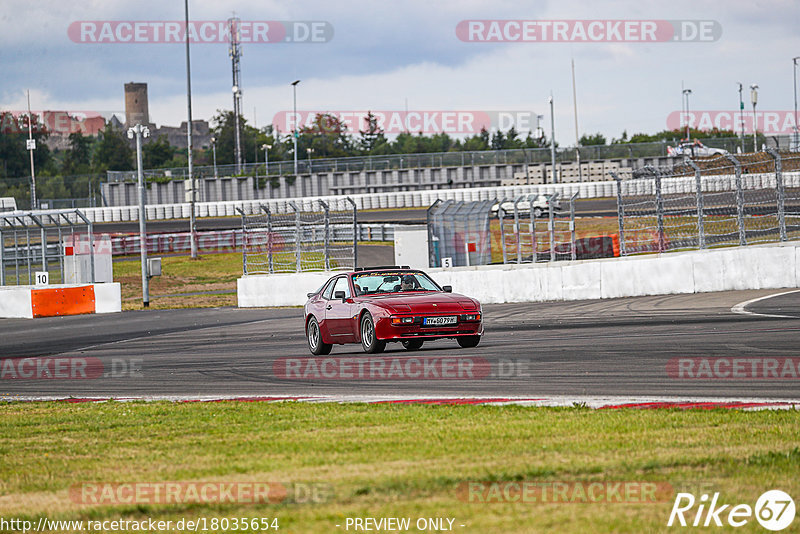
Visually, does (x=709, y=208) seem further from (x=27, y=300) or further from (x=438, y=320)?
(x=27, y=300)

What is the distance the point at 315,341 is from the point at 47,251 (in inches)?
696

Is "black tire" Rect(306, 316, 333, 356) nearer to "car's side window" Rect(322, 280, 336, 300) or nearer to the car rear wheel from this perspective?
"car's side window" Rect(322, 280, 336, 300)

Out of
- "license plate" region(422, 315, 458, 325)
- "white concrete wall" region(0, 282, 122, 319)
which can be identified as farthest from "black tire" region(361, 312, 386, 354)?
"white concrete wall" region(0, 282, 122, 319)

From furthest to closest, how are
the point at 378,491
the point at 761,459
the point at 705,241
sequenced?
the point at 705,241 → the point at 761,459 → the point at 378,491

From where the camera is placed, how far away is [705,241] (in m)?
21.6

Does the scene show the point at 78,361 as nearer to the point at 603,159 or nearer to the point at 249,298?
the point at 249,298

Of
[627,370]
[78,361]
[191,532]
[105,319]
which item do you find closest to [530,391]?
[627,370]

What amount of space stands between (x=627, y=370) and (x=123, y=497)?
6593 mm

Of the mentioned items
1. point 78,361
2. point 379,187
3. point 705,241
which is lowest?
point 78,361

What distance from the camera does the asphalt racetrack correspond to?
1029 centimetres

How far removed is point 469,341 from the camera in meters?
14.5

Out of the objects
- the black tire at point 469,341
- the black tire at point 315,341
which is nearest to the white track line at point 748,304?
the black tire at point 469,341

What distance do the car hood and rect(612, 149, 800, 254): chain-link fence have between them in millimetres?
8103

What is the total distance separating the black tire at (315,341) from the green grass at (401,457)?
222 inches
